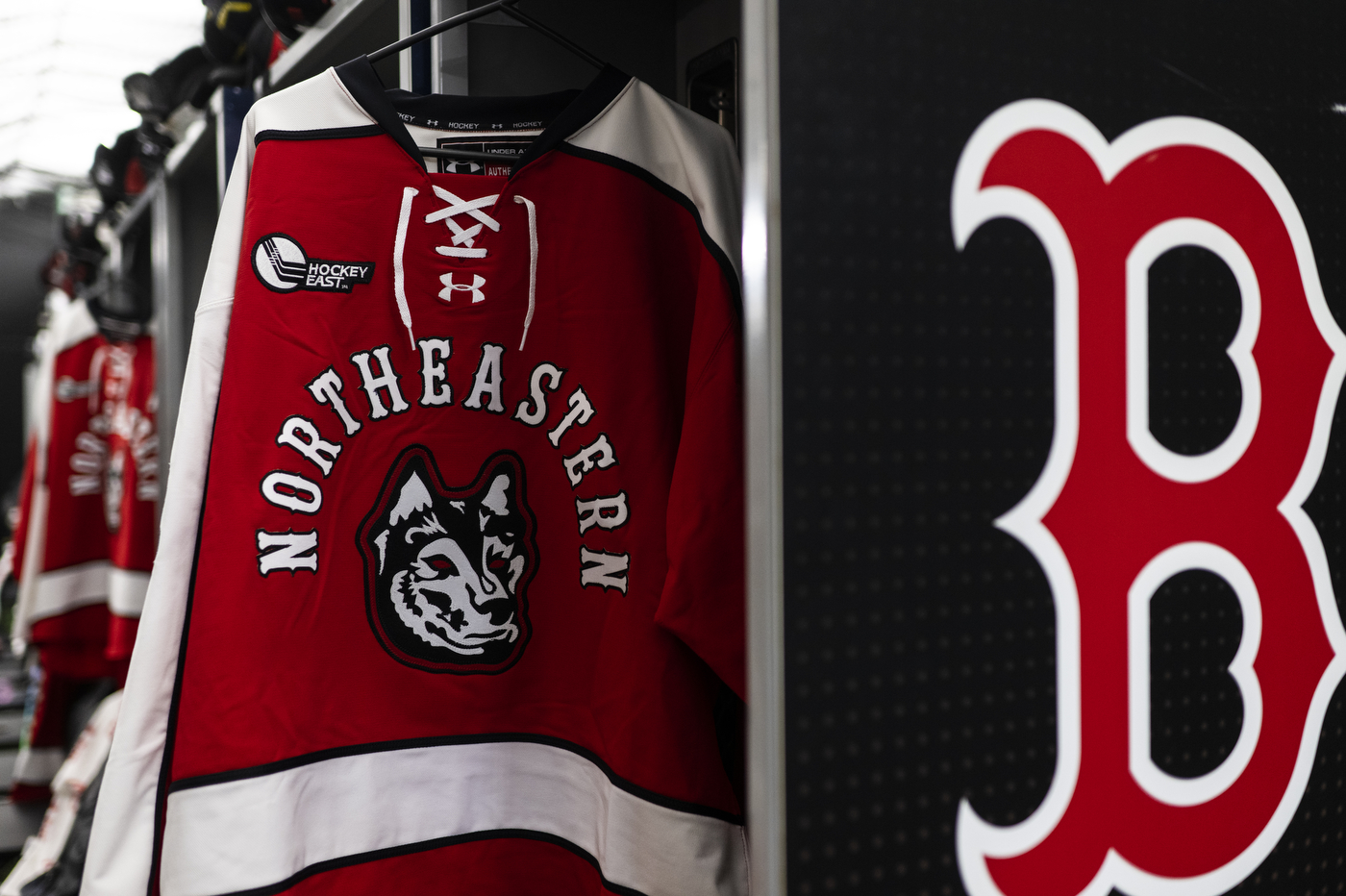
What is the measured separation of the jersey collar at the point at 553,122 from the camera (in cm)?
95

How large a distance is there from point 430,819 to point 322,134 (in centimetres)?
73

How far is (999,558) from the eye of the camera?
634 mm

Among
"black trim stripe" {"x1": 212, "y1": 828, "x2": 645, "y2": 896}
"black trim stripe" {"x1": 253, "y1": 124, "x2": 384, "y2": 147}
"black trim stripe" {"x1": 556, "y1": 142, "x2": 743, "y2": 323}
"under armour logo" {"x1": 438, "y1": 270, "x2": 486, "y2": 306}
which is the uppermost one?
"black trim stripe" {"x1": 253, "y1": 124, "x2": 384, "y2": 147}

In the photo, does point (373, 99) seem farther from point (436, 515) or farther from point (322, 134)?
point (436, 515)

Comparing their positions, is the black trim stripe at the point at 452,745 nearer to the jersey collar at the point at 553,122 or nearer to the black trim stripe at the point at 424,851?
the black trim stripe at the point at 424,851

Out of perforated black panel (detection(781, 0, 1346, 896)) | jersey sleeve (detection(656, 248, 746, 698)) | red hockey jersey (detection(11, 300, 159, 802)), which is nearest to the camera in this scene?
perforated black panel (detection(781, 0, 1346, 896))

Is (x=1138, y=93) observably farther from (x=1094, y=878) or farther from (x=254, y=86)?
(x=254, y=86)

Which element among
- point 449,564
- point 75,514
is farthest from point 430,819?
point 75,514

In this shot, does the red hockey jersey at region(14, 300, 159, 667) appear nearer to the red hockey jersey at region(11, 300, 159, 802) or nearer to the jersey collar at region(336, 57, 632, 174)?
the red hockey jersey at region(11, 300, 159, 802)

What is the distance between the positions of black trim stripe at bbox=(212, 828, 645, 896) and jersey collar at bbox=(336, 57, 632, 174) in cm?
71

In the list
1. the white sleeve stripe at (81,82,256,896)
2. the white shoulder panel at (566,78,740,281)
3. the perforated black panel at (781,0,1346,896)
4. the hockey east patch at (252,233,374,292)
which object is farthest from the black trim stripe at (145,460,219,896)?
the perforated black panel at (781,0,1346,896)

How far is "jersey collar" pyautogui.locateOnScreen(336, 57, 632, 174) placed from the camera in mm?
949

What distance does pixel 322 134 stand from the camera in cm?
94

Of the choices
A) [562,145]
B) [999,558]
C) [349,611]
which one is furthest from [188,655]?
[999,558]
